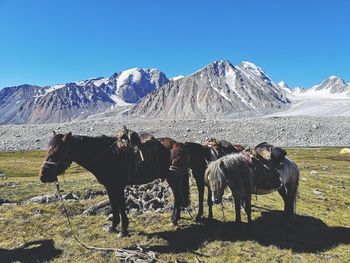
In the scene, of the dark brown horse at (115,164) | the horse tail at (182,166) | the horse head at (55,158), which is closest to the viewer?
the horse head at (55,158)

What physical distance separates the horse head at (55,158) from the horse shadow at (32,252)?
2536 mm

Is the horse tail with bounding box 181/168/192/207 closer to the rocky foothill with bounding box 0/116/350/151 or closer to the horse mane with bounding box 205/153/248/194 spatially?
the horse mane with bounding box 205/153/248/194

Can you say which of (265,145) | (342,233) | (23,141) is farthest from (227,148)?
(23,141)

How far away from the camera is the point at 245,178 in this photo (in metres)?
11.6

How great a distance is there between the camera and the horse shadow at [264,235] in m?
11.4

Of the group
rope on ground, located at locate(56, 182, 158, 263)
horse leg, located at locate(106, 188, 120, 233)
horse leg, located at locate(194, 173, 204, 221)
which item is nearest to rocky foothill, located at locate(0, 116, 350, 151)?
horse leg, located at locate(194, 173, 204, 221)

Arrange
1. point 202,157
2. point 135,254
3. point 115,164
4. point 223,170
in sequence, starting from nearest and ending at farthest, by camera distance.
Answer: point 135,254
point 223,170
point 115,164
point 202,157

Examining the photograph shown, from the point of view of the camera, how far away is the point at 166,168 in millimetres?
12742

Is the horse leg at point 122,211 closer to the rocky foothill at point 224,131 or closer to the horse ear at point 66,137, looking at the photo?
the horse ear at point 66,137

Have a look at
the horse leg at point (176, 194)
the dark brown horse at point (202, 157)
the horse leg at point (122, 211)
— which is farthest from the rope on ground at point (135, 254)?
the dark brown horse at point (202, 157)

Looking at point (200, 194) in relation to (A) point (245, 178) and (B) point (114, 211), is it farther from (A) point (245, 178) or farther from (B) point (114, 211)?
(B) point (114, 211)

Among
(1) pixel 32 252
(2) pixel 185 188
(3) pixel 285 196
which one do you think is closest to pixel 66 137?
(1) pixel 32 252

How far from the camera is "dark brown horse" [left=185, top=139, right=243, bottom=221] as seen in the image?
1330 cm

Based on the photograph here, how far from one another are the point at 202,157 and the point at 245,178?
247cm
